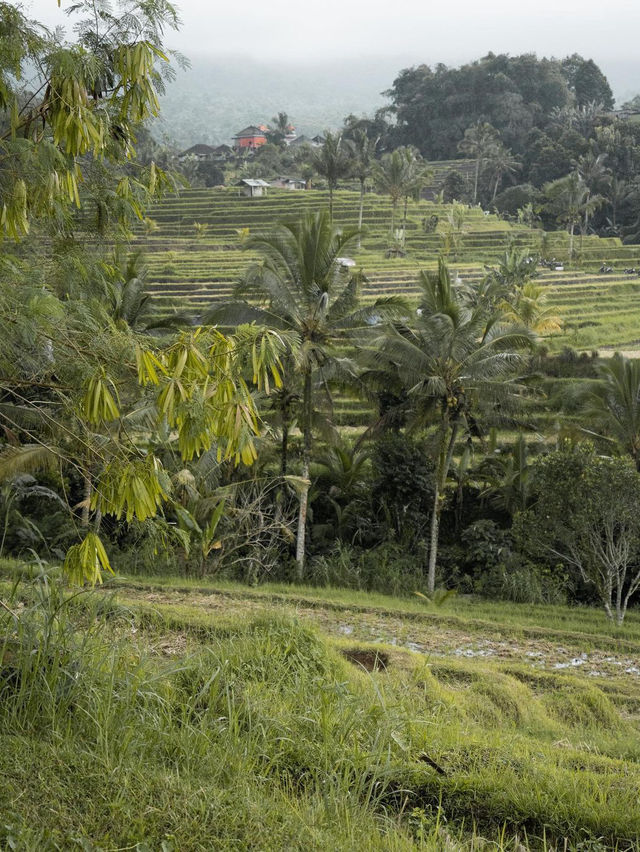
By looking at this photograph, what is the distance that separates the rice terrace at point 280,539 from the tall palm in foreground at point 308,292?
4 cm

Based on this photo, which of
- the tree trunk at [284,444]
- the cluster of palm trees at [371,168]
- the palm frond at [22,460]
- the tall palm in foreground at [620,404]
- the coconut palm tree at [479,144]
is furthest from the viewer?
the coconut palm tree at [479,144]

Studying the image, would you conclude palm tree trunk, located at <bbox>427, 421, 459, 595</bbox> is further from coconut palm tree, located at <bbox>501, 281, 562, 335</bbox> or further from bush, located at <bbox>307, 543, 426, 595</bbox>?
coconut palm tree, located at <bbox>501, 281, 562, 335</bbox>

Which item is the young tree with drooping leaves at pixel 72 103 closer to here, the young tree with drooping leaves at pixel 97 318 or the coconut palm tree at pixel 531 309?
the young tree with drooping leaves at pixel 97 318

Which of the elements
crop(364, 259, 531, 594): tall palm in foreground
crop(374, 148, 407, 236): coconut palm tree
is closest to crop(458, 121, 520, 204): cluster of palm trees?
crop(374, 148, 407, 236): coconut palm tree

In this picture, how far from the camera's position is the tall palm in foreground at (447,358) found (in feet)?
41.7

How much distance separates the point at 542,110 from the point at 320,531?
5732cm

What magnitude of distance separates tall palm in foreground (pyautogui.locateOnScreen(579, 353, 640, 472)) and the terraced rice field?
1092cm

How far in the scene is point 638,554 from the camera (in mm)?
11766

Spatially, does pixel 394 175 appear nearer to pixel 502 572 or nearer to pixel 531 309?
pixel 531 309

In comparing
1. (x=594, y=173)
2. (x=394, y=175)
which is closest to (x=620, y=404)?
(x=394, y=175)

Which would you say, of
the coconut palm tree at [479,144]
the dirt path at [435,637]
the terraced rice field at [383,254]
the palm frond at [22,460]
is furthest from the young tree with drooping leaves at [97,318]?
the coconut palm tree at [479,144]

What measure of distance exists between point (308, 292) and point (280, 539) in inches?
160

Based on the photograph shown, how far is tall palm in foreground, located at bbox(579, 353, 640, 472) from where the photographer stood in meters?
14.0

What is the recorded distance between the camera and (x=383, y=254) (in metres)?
38.2
